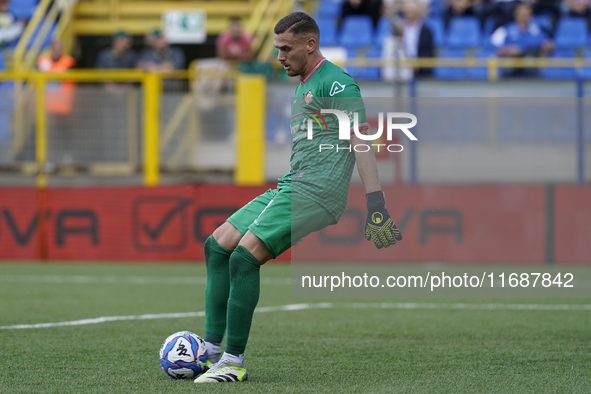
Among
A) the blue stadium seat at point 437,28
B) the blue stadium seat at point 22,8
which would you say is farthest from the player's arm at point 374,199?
the blue stadium seat at point 22,8

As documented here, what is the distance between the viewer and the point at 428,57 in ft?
46.7

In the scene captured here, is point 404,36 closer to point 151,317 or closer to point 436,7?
point 436,7

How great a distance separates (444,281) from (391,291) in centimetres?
61

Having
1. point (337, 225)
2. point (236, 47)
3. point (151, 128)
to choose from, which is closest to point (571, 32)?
point (236, 47)

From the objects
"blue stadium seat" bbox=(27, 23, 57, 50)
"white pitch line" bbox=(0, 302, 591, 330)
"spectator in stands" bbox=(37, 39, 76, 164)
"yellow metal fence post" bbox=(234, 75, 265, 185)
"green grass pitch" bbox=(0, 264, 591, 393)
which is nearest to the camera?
"green grass pitch" bbox=(0, 264, 591, 393)

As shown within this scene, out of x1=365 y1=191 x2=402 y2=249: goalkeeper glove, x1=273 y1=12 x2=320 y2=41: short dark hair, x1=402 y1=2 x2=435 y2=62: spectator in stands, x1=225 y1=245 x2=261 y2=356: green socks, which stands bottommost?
x1=225 y1=245 x2=261 y2=356: green socks

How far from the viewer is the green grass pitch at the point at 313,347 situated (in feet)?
15.9

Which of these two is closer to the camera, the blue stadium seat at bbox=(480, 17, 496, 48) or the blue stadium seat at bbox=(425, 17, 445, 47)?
the blue stadium seat at bbox=(480, 17, 496, 48)

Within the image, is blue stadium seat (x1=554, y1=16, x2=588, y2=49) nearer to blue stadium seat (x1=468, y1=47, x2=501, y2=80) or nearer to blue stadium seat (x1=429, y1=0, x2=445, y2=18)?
blue stadium seat (x1=468, y1=47, x2=501, y2=80)

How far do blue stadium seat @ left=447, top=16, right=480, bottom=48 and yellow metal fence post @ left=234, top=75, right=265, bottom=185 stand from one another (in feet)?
16.2

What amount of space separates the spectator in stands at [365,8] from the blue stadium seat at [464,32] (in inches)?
55.4

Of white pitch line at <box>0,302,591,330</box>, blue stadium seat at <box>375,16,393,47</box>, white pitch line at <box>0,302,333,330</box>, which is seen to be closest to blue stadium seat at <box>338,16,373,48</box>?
blue stadium seat at <box>375,16,393,47</box>

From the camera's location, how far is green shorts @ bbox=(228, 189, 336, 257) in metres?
4.93

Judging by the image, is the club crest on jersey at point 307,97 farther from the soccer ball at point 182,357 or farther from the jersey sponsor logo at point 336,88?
the soccer ball at point 182,357
